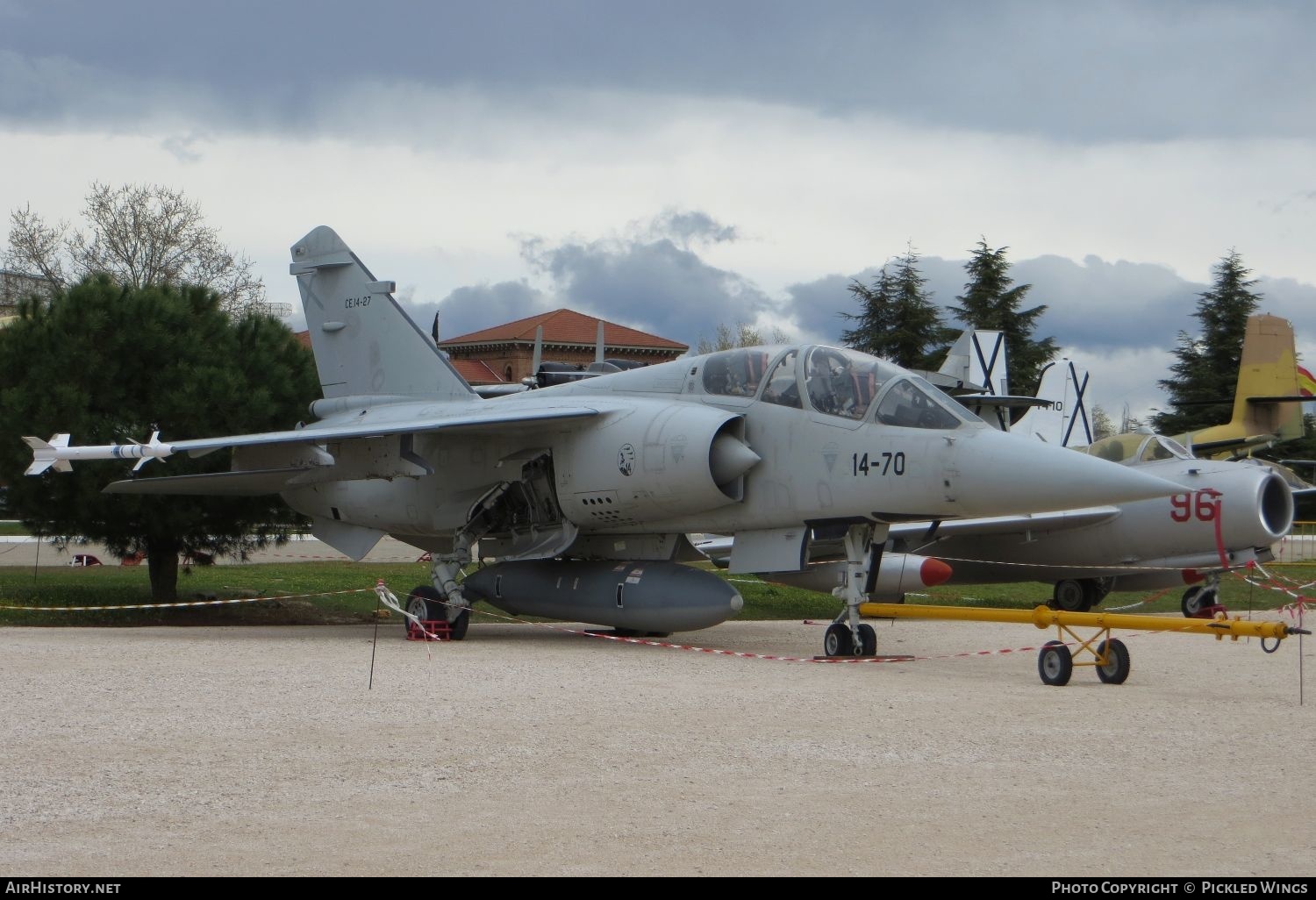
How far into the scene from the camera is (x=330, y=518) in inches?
675

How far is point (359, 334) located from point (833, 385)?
697 cm

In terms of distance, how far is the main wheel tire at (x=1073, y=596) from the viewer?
1917 cm

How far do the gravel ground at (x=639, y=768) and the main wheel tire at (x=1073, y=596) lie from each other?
6.58 metres

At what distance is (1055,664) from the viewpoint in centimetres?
1103

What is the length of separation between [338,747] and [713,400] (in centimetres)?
695

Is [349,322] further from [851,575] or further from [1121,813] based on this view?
[1121,813]

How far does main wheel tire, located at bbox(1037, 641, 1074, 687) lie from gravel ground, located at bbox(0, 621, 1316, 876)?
4.0 inches

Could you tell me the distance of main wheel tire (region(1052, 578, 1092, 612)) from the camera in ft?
62.9

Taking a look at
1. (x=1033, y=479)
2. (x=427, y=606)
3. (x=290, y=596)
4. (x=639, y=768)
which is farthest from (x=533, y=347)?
(x=639, y=768)

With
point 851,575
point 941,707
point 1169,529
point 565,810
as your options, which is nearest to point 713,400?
point 851,575

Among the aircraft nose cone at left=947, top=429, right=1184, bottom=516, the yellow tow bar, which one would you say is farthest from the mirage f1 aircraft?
the yellow tow bar

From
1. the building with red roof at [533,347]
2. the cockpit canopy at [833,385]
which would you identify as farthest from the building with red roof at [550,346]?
the cockpit canopy at [833,385]

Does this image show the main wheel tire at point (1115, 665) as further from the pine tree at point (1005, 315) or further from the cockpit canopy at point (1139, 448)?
the pine tree at point (1005, 315)

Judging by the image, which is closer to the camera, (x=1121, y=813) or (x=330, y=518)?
(x=1121, y=813)
